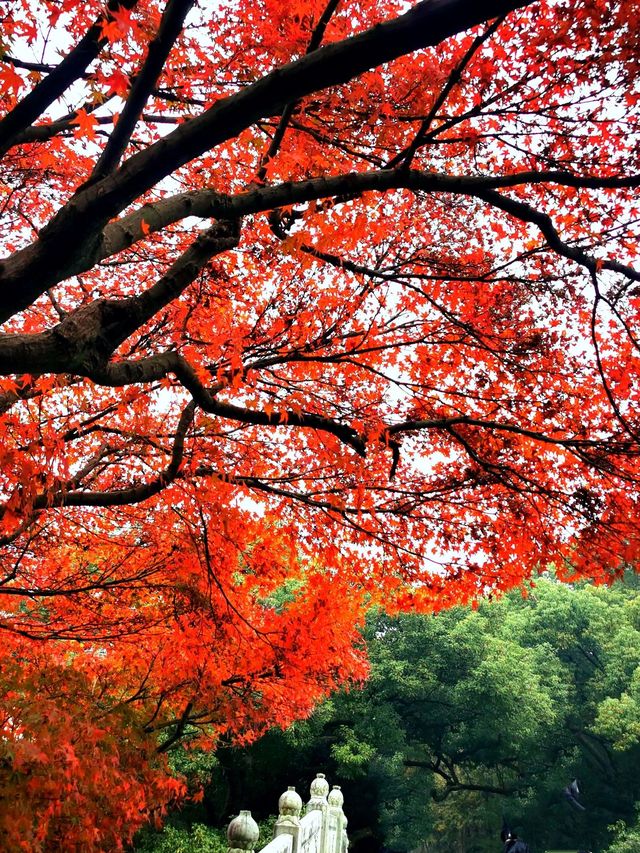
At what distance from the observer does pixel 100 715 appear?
19.4ft

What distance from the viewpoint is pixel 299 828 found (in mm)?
7156

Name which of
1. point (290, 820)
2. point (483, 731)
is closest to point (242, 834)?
point (290, 820)

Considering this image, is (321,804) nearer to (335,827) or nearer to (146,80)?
(335,827)

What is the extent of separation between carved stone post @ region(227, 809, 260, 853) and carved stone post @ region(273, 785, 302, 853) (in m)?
2.01

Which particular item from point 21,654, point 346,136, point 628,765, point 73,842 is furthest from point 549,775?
point 346,136

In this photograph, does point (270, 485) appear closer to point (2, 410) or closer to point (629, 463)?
point (2, 410)

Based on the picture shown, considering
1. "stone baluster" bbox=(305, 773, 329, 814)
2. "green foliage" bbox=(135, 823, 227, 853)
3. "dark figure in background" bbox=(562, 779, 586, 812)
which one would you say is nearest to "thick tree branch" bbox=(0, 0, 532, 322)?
"stone baluster" bbox=(305, 773, 329, 814)

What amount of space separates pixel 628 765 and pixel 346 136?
86.2 ft

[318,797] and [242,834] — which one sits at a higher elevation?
[242,834]

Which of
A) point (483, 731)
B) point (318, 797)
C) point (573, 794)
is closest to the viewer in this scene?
point (318, 797)

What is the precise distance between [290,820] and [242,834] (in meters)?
2.29

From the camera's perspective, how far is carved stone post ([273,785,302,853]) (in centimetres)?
704

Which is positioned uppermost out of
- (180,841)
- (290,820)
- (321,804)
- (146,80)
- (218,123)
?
(146,80)

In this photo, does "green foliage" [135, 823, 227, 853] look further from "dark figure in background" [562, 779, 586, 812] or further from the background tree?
"dark figure in background" [562, 779, 586, 812]
